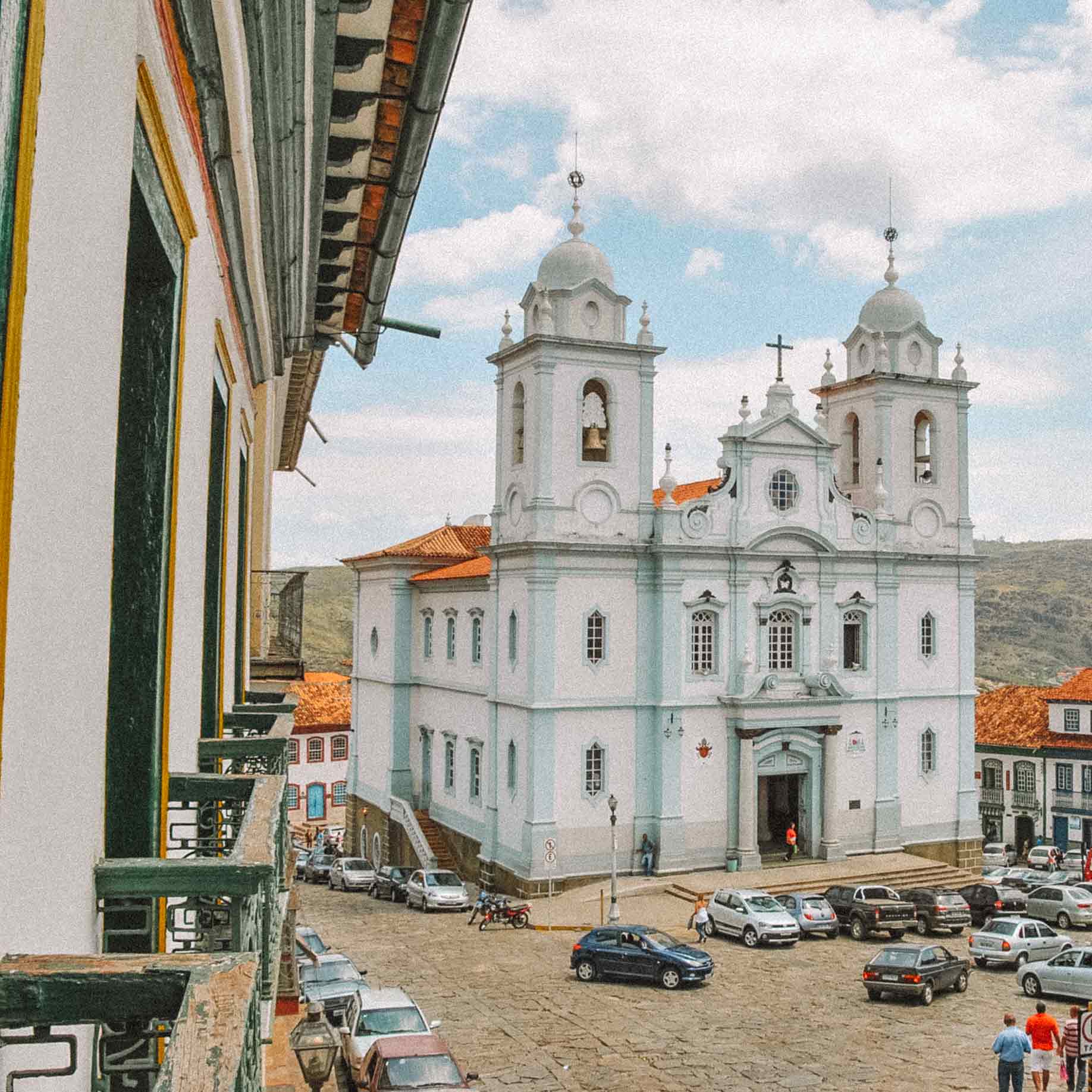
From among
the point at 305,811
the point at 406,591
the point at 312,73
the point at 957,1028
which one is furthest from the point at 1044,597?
the point at 312,73

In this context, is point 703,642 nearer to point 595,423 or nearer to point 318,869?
point 595,423

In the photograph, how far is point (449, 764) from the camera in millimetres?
40000

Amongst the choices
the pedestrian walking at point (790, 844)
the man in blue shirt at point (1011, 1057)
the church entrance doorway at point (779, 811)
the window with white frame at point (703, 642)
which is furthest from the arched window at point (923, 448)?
the man in blue shirt at point (1011, 1057)

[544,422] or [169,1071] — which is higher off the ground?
[544,422]

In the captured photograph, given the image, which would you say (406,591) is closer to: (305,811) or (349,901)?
(349,901)

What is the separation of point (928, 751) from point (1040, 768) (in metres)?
12.1

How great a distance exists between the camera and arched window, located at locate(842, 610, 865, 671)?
3741 cm

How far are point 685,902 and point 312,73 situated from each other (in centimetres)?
2799

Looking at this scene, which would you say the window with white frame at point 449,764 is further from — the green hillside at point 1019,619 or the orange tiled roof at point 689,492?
the green hillside at point 1019,619

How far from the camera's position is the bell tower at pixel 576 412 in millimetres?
33562

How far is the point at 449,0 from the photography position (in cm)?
605

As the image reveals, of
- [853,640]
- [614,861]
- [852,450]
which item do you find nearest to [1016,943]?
[614,861]

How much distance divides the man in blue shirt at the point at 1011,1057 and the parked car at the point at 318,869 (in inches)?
1067

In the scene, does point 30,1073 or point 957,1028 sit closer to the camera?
point 30,1073
